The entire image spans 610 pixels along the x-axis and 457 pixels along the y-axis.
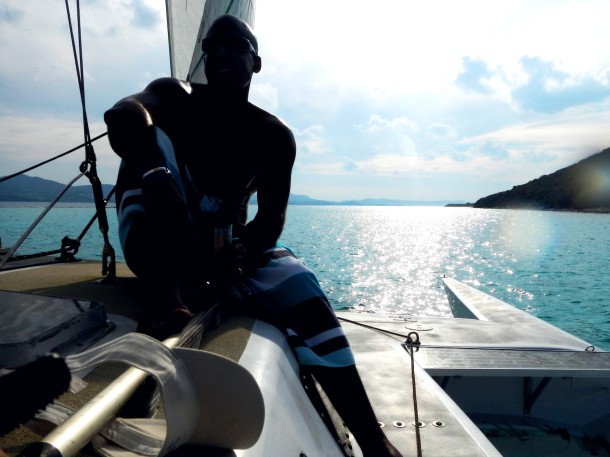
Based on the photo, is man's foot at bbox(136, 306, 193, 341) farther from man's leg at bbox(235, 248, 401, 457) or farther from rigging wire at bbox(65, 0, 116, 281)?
rigging wire at bbox(65, 0, 116, 281)

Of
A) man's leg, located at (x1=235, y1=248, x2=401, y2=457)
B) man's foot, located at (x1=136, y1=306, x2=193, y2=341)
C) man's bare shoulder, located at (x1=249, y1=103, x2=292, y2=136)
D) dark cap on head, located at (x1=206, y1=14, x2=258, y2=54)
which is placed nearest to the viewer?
man's foot, located at (x1=136, y1=306, x2=193, y2=341)

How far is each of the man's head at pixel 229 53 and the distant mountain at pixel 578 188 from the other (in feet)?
426

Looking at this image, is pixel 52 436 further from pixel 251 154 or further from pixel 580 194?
pixel 580 194

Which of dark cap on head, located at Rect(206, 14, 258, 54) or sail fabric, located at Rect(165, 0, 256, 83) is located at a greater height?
sail fabric, located at Rect(165, 0, 256, 83)

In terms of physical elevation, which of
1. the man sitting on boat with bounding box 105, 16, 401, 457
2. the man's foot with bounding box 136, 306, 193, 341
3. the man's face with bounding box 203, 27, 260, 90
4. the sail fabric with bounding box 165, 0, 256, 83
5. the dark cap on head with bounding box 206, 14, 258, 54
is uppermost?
the sail fabric with bounding box 165, 0, 256, 83

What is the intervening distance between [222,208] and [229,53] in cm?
95

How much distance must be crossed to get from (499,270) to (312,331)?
→ 995 inches

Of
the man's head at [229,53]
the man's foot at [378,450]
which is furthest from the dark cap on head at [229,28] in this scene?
the man's foot at [378,450]

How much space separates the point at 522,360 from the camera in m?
3.94

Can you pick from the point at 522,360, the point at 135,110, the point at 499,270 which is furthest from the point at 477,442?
the point at 499,270

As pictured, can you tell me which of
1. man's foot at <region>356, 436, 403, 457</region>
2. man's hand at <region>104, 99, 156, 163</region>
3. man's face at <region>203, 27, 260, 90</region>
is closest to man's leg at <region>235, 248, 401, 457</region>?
man's foot at <region>356, 436, 403, 457</region>

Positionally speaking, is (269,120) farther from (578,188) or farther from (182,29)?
(578,188)

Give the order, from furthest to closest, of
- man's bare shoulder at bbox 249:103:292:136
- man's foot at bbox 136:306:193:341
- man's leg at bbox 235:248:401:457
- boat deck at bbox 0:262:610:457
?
man's bare shoulder at bbox 249:103:292:136
man's leg at bbox 235:248:401:457
boat deck at bbox 0:262:610:457
man's foot at bbox 136:306:193:341

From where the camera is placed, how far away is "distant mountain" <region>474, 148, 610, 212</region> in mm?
109000
